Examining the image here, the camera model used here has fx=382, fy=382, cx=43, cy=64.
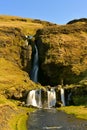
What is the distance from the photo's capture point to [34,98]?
14262 cm

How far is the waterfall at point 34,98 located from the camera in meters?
142

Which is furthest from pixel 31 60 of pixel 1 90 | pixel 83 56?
pixel 1 90

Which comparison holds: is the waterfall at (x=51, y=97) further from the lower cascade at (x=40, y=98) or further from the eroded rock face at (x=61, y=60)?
the eroded rock face at (x=61, y=60)

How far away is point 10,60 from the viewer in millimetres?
192750

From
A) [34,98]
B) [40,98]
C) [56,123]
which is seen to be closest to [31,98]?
[34,98]

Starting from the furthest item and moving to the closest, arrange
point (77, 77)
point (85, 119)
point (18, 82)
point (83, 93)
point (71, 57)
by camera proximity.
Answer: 1. point (71, 57)
2. point (77, 77)
3. point (18, 82)
4. point (83, 93)
5. point (85, 119)

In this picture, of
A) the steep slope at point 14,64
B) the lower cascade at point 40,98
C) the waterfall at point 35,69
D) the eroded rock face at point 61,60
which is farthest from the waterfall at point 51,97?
the waterfall at point 35,69

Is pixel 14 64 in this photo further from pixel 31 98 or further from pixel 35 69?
pixel 31 98

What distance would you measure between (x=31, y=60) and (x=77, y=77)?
28581mm

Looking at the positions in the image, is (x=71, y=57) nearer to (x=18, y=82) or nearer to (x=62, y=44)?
(x=62, y=44)

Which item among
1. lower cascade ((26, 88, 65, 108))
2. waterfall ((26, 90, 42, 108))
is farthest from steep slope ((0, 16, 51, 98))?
lower cascade ((26, 88, 65, 108))

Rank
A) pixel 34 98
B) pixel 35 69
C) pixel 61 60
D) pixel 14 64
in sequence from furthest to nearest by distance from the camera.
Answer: pixel 14 64, pixel 35 69, pixel 61 60, pixel 34 98

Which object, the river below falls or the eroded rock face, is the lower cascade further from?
the river below falls

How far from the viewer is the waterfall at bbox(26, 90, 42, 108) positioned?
5586 inches
